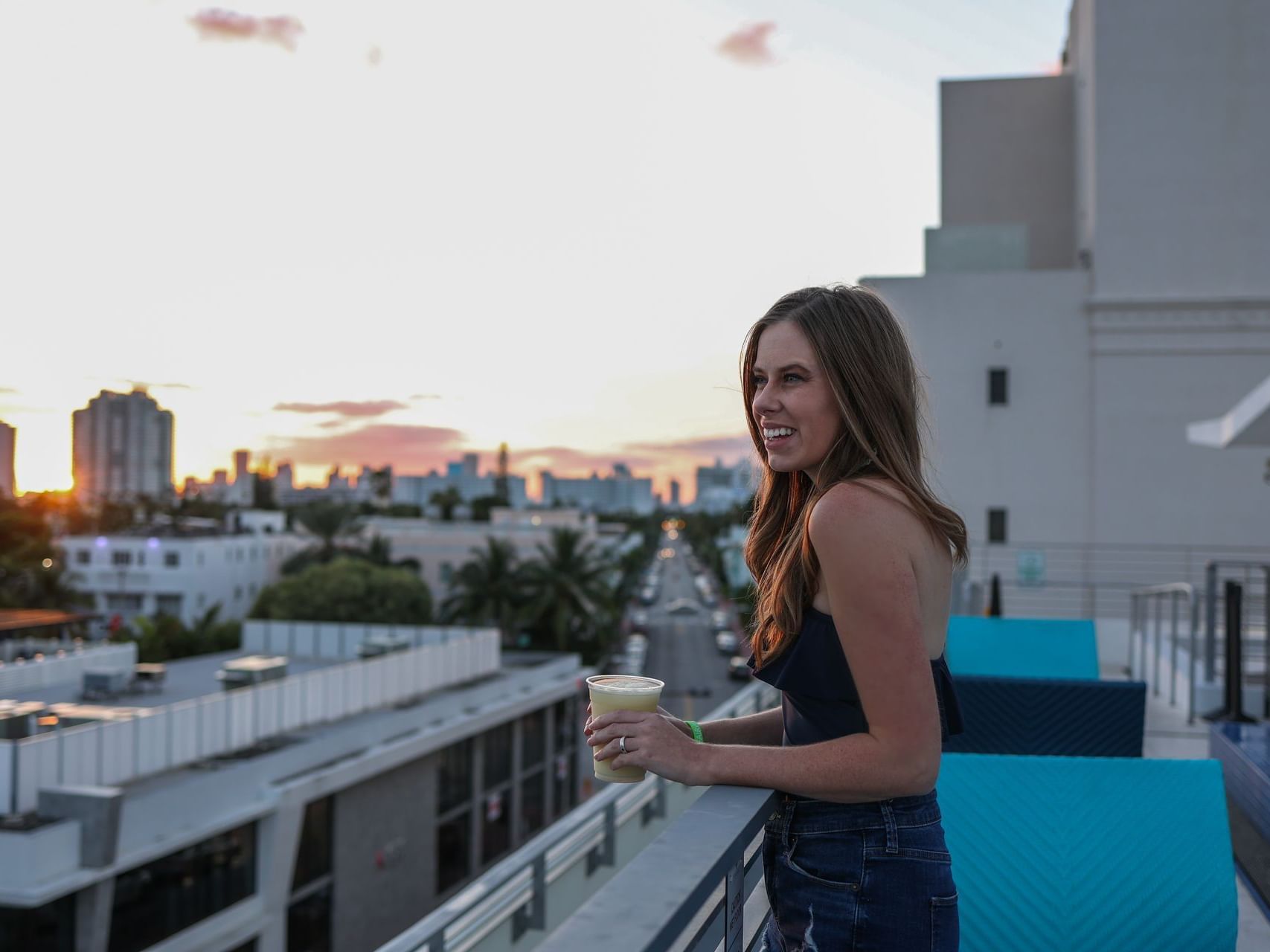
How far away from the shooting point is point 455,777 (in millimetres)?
18812

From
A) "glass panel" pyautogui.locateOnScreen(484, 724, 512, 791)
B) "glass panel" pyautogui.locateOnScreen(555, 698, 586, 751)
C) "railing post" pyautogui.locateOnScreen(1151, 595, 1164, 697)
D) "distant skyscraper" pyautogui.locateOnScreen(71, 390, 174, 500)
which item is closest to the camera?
"railing post" pyautogui.locateOnScreen(1151, 595, 1164, 697)

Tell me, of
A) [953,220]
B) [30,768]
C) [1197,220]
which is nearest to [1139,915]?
[30,768]

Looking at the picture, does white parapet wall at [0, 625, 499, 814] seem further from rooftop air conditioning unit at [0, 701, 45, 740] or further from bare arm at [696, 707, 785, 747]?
bare arm at [696, 707, 785, 747]

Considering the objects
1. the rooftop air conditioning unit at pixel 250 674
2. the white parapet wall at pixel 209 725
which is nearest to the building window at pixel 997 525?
the white parapet wall at pixel 209 725

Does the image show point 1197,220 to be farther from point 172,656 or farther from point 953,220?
point 172,656

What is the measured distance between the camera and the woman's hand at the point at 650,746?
5.11 feet

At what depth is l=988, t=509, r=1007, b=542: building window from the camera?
17.6 m

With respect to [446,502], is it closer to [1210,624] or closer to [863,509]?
[1210,624]

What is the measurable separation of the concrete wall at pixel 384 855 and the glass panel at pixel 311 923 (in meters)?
0.15

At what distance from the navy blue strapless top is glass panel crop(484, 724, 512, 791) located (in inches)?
751

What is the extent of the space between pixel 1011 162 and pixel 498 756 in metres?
Result: 16.0

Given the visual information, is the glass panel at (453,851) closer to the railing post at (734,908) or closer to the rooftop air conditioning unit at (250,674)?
the rooftop air conditioning unit at (250,674)

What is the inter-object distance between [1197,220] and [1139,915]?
18084 millimetres

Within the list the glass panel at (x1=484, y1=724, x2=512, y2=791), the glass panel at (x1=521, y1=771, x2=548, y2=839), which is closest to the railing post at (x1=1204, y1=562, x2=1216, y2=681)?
the glass panel at (x1=484, y1=724, x2=512, y2=791)
